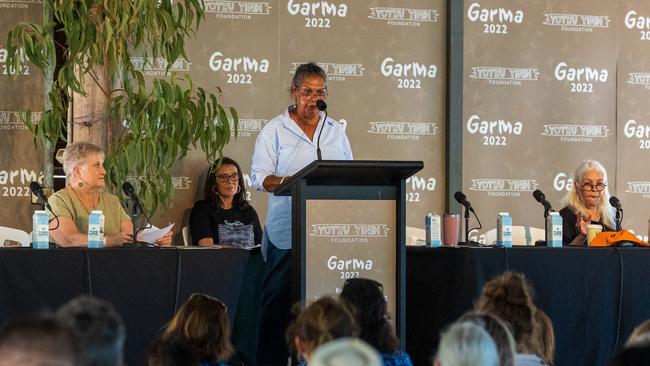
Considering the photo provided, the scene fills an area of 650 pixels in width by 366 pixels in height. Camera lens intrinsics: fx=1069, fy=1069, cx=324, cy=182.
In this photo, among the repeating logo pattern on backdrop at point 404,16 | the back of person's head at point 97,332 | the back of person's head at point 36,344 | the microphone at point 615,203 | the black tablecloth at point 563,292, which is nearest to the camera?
the back of person's head at point 36,344

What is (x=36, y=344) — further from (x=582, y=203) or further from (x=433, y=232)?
(x=582, y=203)

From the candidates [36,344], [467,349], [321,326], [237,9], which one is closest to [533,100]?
[237,9]

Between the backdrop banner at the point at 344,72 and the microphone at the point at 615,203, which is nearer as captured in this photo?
the microphone at the point at 615,203

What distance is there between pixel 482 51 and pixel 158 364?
5.34 meters

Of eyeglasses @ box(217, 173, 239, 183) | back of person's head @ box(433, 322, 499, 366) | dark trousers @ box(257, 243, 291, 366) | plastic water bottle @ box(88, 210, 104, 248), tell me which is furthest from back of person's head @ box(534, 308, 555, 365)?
eyeglasses @ box(217, 173, 239, 183)

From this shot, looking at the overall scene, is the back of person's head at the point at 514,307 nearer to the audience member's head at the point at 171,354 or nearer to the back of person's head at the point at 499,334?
the back of person's head at the point at 499,334

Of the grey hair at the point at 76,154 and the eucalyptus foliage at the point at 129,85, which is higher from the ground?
the eucalyptus foliage at the point at 129,85

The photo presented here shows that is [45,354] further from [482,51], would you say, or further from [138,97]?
[482,51]

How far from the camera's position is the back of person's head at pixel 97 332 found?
74.3 inches

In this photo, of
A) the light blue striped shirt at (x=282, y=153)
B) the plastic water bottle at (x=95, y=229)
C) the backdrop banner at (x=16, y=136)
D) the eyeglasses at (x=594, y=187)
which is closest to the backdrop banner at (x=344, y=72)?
the backdrop banner at (x=16, y=136)

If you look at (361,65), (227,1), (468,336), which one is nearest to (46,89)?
(227,1)

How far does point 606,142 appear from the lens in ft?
25.9

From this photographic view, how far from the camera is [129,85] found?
6.29 meters

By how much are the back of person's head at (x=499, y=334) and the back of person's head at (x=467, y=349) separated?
18 cm
